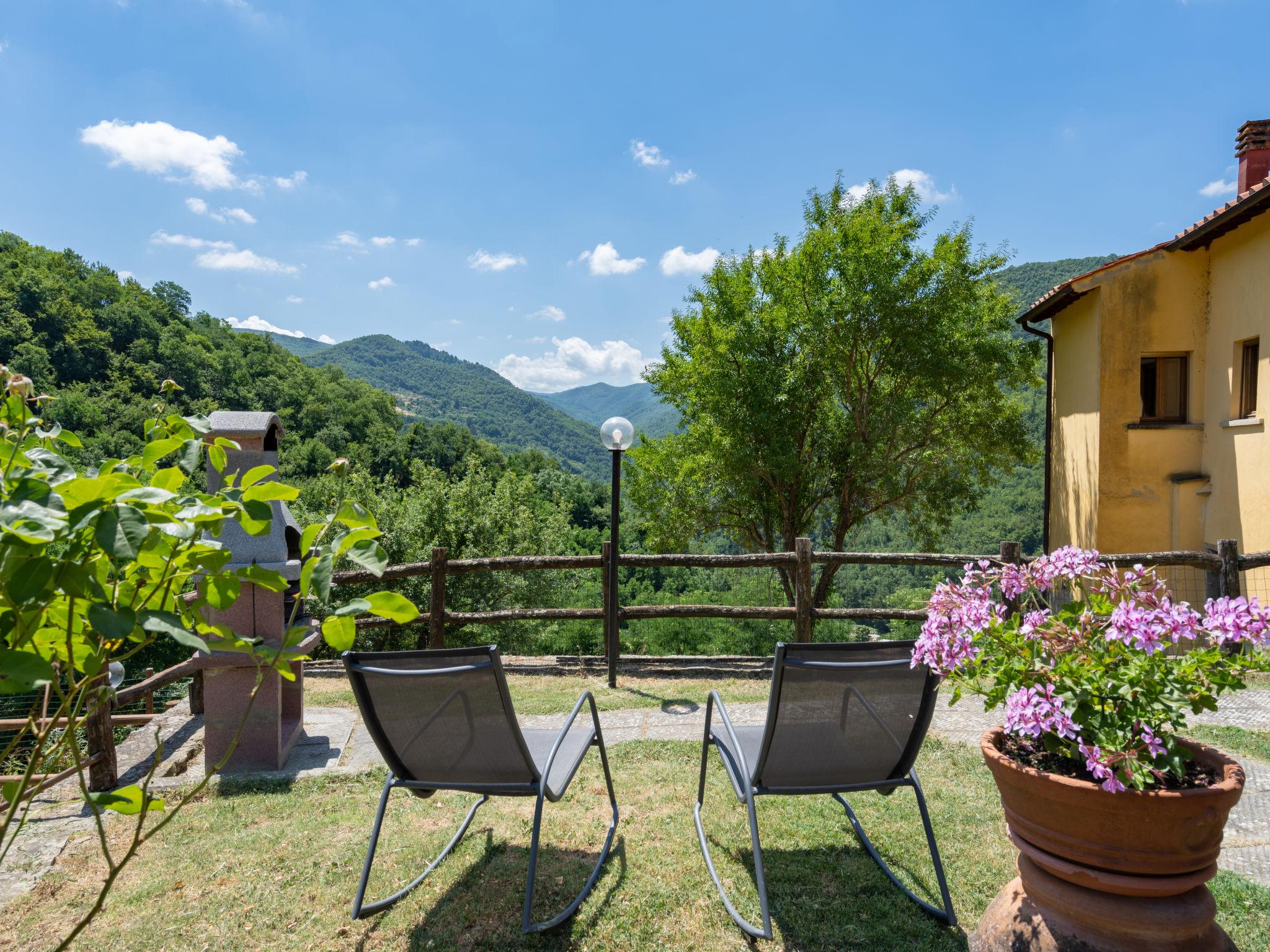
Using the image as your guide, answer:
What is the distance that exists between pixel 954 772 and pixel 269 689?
139 inches

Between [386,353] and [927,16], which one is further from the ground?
[386,353]

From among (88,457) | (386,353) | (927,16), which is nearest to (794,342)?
(927,16)

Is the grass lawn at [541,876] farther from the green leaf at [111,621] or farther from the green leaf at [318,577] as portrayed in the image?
the green leaf at [111,621]

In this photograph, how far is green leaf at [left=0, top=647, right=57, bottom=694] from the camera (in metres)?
0.83

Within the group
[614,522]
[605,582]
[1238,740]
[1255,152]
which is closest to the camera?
[1238,740]

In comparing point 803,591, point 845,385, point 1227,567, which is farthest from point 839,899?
point 845,385

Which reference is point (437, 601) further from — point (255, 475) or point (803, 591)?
point (255, 475)

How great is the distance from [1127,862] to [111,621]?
1878mm

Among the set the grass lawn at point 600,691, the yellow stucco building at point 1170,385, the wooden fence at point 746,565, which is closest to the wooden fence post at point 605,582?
the wooden fence at point 746,565

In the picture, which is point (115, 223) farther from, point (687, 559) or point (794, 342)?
point (687, 559)

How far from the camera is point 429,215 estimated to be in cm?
2677

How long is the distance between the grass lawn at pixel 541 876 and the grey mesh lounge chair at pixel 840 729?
0.14 m

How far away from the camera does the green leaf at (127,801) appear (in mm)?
1020

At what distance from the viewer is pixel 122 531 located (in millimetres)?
798
